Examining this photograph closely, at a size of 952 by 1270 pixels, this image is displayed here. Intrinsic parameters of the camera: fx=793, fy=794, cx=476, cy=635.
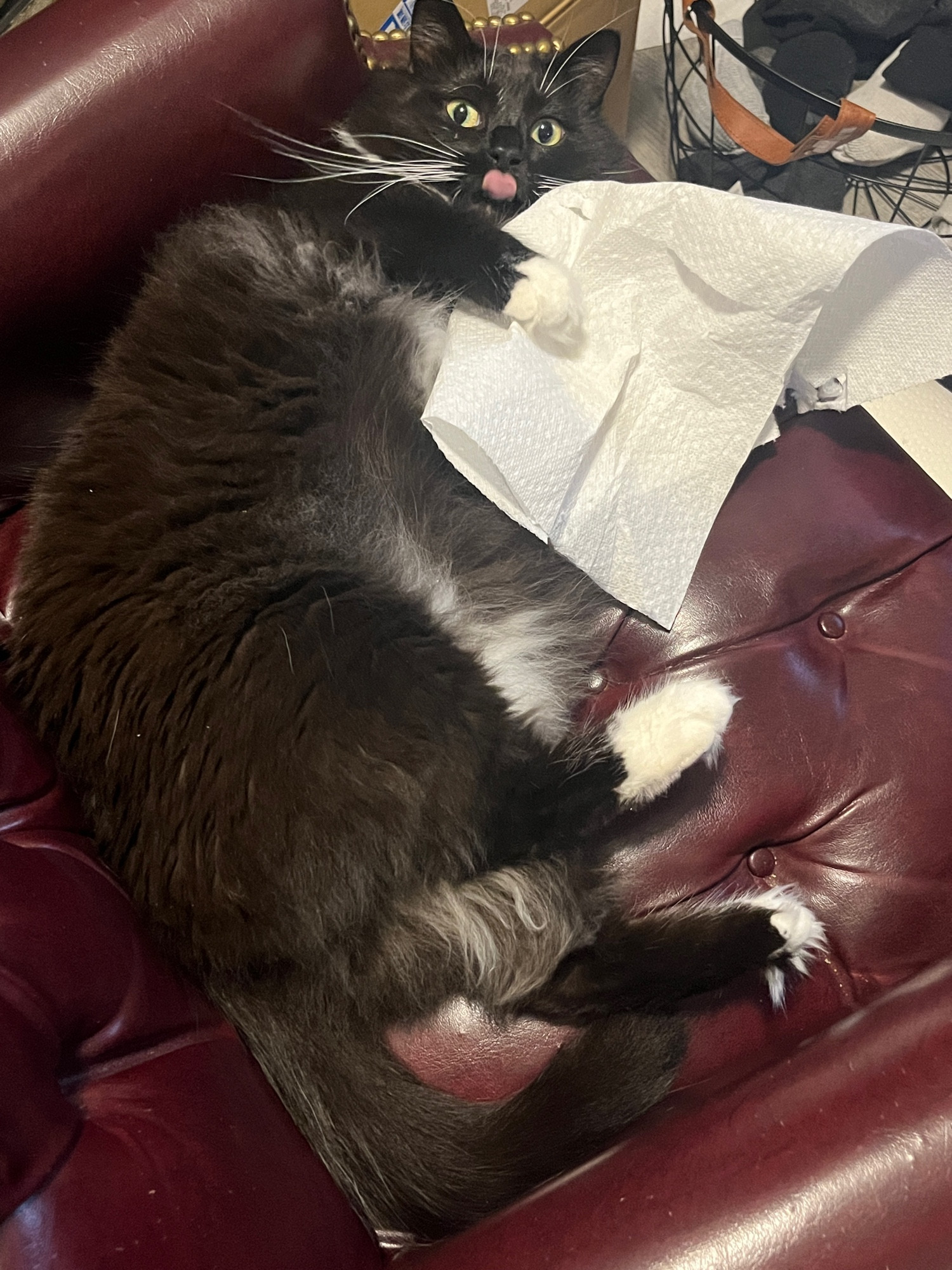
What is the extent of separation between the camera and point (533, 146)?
1.25 m

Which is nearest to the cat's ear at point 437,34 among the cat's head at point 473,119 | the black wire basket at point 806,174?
the cat's head at point 473,119

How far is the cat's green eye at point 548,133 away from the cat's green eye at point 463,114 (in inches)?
3.5

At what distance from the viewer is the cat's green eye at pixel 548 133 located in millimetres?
1254

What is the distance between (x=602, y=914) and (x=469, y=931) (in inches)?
6.9

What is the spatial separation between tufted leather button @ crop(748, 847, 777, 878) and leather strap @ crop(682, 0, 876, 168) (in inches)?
38.9

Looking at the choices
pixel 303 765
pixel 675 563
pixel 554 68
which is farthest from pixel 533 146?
pixel 303 765

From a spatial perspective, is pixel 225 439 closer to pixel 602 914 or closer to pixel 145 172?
pixel 145 172

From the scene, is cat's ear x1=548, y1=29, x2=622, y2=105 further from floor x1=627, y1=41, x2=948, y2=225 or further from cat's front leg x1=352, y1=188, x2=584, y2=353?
floor x1=627, y1=41, x2=948, y2=225

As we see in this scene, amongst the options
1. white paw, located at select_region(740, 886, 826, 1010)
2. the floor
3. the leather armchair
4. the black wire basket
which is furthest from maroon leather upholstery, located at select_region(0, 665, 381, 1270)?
the floor

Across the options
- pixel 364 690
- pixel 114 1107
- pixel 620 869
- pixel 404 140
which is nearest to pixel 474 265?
pixel 404 140

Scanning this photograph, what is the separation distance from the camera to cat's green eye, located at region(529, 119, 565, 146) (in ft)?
4.11

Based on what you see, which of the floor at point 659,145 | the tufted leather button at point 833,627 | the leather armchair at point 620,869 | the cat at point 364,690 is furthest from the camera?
the floor at point 659,145

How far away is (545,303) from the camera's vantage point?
1090mm

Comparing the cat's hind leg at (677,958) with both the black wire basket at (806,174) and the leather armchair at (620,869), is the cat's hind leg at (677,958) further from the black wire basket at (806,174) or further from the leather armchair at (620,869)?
the black wire basket at (806,174)
